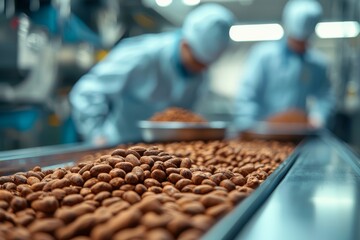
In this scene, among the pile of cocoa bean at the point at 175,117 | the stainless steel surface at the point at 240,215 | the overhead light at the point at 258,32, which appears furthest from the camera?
the overhead light at the point at 258,32

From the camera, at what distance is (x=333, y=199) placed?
77cm

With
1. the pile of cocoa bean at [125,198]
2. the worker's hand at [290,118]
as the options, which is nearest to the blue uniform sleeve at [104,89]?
the worker's hand at [290,118]

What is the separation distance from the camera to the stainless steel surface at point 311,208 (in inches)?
22.5

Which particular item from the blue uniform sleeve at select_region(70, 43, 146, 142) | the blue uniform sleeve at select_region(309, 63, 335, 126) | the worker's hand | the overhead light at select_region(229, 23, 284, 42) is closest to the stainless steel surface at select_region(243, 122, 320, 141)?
the worker's hand

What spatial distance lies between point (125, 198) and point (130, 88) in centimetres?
198

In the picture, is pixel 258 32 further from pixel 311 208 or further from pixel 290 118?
pixel 311 208

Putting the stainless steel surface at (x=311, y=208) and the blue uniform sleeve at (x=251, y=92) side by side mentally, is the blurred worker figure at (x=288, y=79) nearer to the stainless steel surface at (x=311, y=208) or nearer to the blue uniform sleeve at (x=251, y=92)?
the blue uniform sleeve at (x=251, y=92)

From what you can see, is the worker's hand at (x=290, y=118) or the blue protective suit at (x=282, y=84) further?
the blue protective suit at (x=282, y=84)

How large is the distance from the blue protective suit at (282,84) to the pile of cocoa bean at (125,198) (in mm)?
2809

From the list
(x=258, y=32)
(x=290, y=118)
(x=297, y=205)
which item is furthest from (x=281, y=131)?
(x=258, y=32)

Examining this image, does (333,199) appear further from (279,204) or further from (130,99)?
(130,99)

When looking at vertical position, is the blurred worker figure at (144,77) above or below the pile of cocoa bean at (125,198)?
above

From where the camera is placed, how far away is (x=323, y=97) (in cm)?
392

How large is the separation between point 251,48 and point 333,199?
28.5ft
